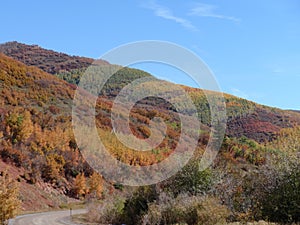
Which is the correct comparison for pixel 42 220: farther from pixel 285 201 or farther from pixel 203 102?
pixel 203 102

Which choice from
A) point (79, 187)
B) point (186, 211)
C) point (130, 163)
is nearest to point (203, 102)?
point (130, 163)

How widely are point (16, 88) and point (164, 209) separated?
187ft

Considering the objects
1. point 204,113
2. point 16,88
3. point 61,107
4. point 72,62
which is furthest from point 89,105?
point 72,62

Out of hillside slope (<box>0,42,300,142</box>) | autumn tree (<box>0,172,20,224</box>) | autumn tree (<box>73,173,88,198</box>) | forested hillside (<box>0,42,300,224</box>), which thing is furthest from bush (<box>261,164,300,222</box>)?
hillside slope (<box>0,42,300,142</box>)

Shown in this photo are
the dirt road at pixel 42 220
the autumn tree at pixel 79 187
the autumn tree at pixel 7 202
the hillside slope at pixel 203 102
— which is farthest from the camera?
the hillside slope at pixel 203 102

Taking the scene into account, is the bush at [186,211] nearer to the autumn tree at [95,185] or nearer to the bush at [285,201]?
the bush at [285,201]

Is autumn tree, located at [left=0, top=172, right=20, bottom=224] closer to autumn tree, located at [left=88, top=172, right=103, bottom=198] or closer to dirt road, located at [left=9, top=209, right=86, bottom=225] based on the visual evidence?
dirt road, located at [left=9, top=209, right=86, bottom=225]

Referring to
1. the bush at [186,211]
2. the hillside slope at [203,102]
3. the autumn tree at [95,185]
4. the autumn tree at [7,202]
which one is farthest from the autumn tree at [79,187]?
the hillside slope at [203,102]

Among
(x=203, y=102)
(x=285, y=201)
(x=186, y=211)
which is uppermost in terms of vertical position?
(x=203, y=102)

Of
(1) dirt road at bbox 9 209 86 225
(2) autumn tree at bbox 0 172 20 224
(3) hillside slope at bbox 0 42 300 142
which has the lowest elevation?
(1) dirt road at bbox 9 209 86 225

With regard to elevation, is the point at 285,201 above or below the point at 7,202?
above

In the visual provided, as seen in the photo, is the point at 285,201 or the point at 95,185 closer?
the point at 285,201

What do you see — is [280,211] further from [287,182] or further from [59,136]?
[59,136]

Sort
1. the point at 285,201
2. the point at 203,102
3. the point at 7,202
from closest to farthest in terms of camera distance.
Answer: the point at 285,201 < the point at 7,202 < the point at 203,102
